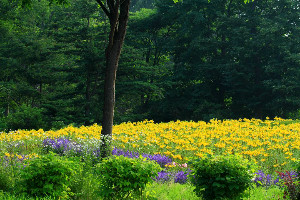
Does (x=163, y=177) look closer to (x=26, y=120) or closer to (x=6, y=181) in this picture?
(x=6, y=181)

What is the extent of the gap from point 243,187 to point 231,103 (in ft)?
65.8

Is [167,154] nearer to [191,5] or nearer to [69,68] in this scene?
[69,68]

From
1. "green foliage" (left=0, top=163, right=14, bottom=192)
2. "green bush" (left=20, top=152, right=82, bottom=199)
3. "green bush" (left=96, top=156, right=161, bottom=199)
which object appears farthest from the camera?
"green foliage" (left=0, top=163, right=14, bottom=192)

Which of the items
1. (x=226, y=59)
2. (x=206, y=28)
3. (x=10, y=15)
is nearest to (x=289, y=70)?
(x=226, y=59)

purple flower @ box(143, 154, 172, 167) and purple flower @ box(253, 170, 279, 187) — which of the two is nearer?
purple flower @ box(253, 170, 279, 187)

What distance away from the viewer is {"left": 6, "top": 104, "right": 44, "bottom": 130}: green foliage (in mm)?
15484

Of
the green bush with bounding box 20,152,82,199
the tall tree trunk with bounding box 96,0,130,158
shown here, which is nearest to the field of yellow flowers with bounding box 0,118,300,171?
the tall tree trunk with bounding box 96,0,130,158

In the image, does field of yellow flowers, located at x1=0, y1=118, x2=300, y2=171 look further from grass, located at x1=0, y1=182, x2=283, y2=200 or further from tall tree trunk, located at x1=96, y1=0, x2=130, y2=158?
grass, located at x1=0, y1=182, x2=283, y2=200

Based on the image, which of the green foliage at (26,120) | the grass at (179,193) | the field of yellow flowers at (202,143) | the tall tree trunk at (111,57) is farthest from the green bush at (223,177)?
the green foliage at (26,120)

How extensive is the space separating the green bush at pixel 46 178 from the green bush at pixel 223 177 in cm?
188

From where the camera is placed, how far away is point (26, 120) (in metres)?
15.8

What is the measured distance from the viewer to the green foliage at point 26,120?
15484 mm

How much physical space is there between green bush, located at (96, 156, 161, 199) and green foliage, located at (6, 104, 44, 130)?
1178 cm

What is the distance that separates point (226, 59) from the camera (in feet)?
75.6
